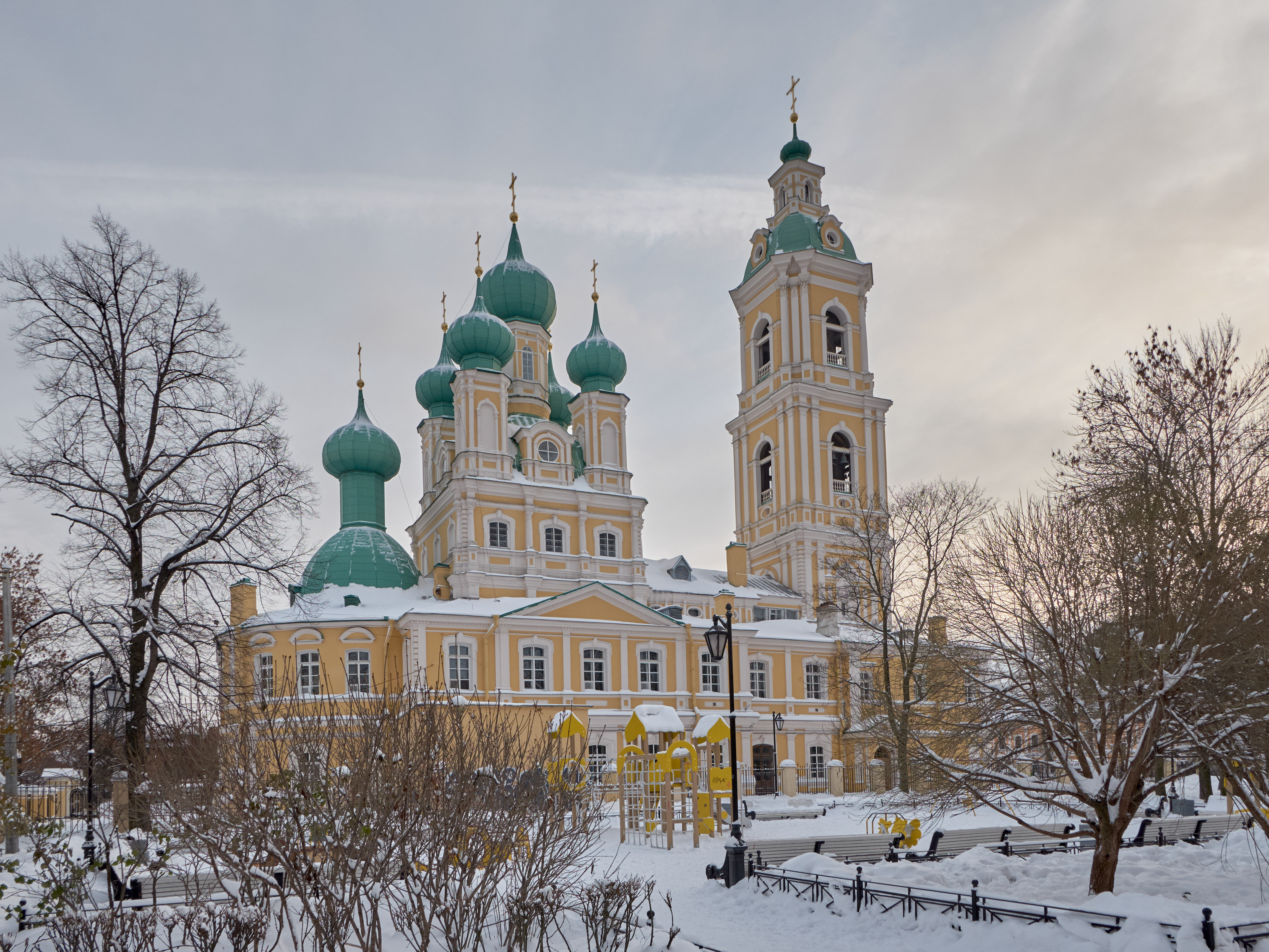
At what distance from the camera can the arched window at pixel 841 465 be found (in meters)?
49.3

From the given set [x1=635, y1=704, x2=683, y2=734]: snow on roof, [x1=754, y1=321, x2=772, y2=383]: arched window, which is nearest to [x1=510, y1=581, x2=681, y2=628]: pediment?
[x1=635, y1=704, x2=683, y2=734]: snow on roof

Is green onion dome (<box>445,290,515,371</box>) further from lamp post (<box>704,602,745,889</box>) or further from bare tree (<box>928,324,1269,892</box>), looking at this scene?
bare tree (<box>928,324,1269,892</box>)

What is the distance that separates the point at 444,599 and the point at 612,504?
8047mm

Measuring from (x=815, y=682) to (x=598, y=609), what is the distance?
10.8 m

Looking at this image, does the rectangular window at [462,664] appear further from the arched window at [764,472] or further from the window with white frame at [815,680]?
the arched window at [764,472]


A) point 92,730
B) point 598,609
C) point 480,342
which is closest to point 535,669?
point 598,609

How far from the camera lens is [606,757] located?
35.7m

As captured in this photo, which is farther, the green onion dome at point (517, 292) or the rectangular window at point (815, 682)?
the green onion dome at point (517, 292)

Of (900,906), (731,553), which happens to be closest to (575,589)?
(731,553)

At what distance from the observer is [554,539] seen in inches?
1679

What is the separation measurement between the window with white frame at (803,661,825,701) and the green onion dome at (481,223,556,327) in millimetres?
19586

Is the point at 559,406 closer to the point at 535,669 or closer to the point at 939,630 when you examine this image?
the point at 535,669

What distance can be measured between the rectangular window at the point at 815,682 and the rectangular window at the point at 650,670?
7104mm

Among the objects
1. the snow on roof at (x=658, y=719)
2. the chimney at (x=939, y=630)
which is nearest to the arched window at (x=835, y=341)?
the snow on roof at (x=658, y=719)
